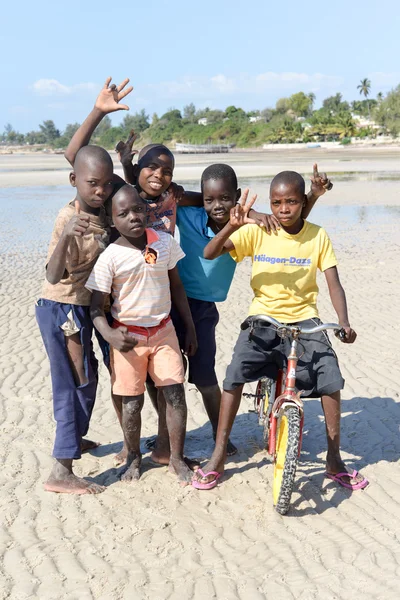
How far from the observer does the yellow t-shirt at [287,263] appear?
14.2 ft

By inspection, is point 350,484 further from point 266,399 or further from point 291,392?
point 291,392

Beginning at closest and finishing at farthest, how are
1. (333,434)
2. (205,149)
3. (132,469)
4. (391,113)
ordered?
(333,434)
(132,469)
(391,113)
(205,149)

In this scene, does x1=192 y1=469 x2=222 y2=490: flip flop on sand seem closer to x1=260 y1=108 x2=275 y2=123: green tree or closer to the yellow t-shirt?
the yellow t-shirt

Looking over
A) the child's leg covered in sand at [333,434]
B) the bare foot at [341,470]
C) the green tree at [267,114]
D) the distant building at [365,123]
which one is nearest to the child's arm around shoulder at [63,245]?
the child's leg covered in sand at [333,434]

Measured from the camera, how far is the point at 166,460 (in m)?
4.89

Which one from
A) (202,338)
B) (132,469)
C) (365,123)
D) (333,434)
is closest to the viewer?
(333,434)

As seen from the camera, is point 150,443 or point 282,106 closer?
point 150,443

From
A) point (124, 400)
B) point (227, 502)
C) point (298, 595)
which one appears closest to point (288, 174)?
point (124, 400)

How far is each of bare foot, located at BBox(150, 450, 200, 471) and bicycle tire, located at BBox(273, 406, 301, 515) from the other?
0.79 m

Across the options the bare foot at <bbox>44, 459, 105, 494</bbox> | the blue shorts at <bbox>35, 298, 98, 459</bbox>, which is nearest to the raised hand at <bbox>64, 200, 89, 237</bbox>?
the blue shorts at <bbox>35, 298, 98, 459</bbox>

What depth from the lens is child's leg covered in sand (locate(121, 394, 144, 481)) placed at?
445 cm

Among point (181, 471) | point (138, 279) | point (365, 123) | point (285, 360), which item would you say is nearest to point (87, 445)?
point (181, 471)

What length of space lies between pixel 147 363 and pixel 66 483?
37.6 inches

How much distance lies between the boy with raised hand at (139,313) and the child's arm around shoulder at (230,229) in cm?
25
